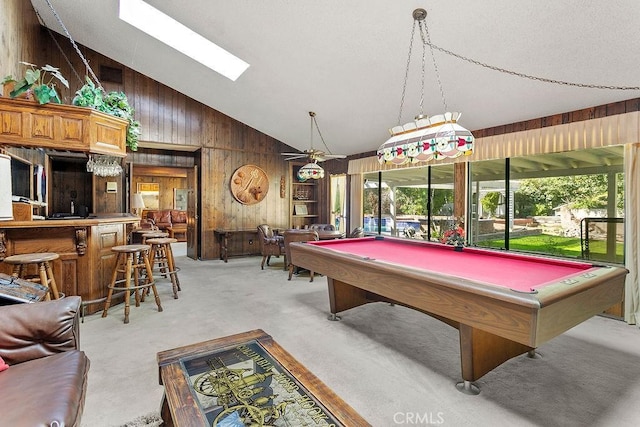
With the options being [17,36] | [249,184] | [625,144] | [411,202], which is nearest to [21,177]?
[17,36]

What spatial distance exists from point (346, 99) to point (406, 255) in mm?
3116

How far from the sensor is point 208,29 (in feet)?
13.6

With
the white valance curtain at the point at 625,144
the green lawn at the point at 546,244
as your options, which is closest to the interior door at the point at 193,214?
the green lawn at the point at 546,244

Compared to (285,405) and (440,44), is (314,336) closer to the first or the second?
(285,405)

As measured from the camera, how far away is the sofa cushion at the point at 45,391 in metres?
1.12

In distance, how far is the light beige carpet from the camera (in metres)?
1.89

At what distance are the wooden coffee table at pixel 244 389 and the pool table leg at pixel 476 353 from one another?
1.23 m

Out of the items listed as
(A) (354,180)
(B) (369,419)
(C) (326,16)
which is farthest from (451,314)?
(A) (354,180)

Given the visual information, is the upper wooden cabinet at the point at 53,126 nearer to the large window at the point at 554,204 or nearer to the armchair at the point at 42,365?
the armchair at the point at 42,365

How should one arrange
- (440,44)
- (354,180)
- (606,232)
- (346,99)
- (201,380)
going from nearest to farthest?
(201,380)
(440,44)
(606,232)
(346,99)
(354,180)

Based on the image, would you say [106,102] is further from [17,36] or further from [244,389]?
[244,389]

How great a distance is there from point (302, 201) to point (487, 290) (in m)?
6.80

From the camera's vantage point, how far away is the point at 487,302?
66.3 inches

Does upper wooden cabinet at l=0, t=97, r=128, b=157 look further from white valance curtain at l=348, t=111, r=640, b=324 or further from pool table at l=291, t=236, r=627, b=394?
white valance curtain at l=348, t=111, r=640, b=324
